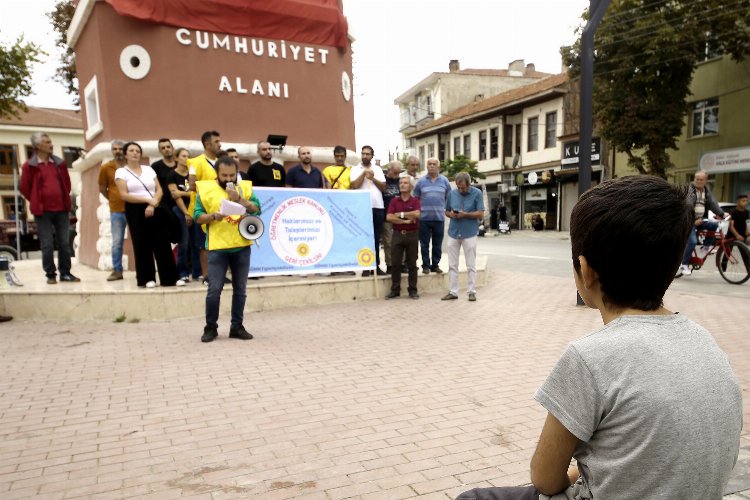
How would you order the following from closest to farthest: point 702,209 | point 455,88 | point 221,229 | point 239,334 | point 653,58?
point 221,229
point 239,334
point 702,209
point 653,58
point 455,88

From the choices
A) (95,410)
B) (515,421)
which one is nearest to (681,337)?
(515,421)

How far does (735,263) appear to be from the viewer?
358 inches

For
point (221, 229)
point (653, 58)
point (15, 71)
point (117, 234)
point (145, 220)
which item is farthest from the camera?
point (653, 58)

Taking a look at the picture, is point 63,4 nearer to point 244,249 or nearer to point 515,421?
point 244,249

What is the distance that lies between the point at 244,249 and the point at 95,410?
225cm

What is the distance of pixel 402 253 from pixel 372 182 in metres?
1.32

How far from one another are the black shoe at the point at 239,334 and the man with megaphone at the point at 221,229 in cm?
19

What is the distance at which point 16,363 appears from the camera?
4.92 m

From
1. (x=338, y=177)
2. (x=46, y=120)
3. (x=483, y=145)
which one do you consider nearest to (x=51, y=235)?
(x=338, y=177)

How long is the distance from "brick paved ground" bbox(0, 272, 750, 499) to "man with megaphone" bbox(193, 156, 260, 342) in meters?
0.53

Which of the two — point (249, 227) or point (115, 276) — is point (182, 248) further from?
point (249, 227)

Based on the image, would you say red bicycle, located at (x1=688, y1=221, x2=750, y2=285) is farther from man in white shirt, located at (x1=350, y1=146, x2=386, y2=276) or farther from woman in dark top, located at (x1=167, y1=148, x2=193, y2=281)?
woman in dark top, located at (x1=167, y1=148, x2=193, y2=281)

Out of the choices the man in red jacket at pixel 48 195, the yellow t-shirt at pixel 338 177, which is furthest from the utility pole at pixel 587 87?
the man in red jacket at pixel 48 195

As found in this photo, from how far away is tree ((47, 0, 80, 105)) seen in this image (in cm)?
1806
